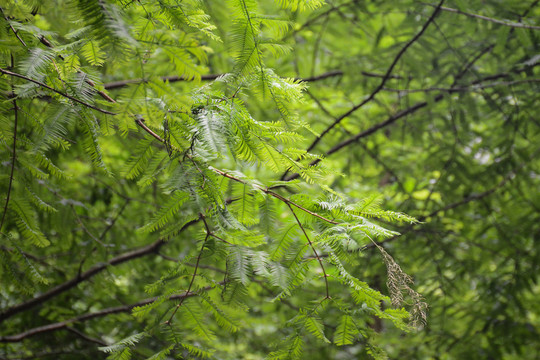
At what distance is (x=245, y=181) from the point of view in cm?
147

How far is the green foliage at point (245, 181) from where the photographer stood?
124 cm

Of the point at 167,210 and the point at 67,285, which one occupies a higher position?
the point at 167,210

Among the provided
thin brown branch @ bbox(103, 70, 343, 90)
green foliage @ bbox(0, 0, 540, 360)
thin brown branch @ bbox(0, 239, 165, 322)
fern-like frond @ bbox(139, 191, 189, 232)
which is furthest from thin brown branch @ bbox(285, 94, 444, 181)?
fern-like frond @ bbox(139, 191, 189, 232)

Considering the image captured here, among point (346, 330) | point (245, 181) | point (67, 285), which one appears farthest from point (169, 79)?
point (346, 330)

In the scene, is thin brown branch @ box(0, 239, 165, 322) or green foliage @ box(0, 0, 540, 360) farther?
thin brown branch @ box(0, 239, 165, 322)

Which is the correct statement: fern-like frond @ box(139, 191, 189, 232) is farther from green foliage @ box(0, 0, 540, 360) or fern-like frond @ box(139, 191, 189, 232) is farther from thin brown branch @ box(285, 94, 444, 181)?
thin brown branch @ box(285, 94, 444, 181)

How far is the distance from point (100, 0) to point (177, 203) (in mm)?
663

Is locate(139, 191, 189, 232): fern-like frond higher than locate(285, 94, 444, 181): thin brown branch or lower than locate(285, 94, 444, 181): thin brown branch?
higher

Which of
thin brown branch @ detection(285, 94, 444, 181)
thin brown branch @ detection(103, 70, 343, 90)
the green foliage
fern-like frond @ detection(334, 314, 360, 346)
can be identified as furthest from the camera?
thin brown branch @ detection(285, 94, 444, 181)

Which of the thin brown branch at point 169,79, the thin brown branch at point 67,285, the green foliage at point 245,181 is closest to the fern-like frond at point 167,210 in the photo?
the green foliage at point 245,181

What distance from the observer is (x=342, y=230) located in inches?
52.6

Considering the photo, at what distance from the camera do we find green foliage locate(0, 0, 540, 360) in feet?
4.08

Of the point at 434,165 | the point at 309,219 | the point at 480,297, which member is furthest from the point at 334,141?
the point at 309,219

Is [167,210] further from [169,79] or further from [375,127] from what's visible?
Answer: [375,127]
